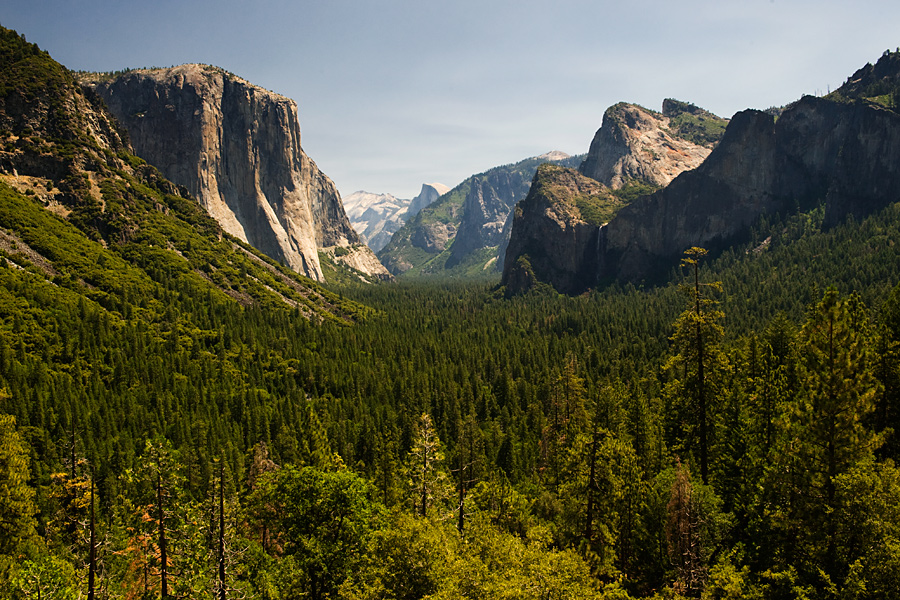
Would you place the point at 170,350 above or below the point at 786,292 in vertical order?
below

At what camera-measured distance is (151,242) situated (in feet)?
495

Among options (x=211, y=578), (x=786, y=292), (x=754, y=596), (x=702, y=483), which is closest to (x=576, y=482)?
(x=702, y=483)

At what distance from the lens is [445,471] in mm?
36062

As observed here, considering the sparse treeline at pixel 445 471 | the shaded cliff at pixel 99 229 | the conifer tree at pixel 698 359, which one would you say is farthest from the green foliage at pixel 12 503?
the shaded cliff at pixel 99 229

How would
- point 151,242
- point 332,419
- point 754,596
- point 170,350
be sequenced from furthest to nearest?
point 151,242 < point 170,350 < point 332,419 < point 754,596

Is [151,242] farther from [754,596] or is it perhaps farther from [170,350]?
[754,596]

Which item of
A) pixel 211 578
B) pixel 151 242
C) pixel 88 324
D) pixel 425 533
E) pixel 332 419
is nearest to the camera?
pixel 425 533

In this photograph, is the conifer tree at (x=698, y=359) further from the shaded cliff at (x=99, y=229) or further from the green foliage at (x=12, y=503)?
the shaded cliff at (x=99, y=229)

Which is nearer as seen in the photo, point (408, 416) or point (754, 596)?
point (754, 596)

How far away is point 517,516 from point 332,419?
50.4m

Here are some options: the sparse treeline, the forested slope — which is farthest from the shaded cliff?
the sparse treeline

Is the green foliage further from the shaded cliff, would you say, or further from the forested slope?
the shaded cliff

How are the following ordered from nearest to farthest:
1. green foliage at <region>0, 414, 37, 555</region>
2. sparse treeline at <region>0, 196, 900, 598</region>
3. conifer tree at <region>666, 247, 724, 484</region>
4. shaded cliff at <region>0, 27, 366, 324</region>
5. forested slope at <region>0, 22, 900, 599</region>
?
sparse treeline at <region>0, 196, 900, 598</region> → forested slope at <region>0, 22, 900, 599</region> → conifer tree at <region>666, 247, 724, 484</region> → green foliage at <region>0, 414, 37, 555</region> → shaded cliff at <region>0, 27, 366, 324</region>

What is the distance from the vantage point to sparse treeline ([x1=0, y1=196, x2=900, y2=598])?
23.8m
